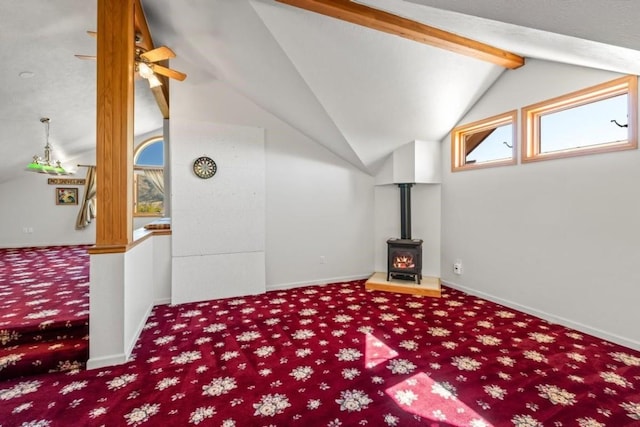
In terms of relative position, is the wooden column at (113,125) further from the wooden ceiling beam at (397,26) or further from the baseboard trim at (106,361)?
the wooden ceiling beam at (397,26)

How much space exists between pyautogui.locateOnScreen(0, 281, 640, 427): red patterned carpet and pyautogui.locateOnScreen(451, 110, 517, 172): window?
2.00 meters

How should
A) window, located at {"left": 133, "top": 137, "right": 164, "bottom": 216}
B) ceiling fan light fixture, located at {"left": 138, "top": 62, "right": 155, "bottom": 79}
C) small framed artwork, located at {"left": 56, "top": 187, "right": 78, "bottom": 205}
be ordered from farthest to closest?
1. window, located at {"left": 133, "top": 137, "right": 164, "bottom": 216}
2. small framed artwork, located at {"left": 56, "top": 187, "right": 78, "bottom": 205}
3. ceiling fan light fixture, located at {"left": 138, "top": 62, "right": 155, "bottom": 79}

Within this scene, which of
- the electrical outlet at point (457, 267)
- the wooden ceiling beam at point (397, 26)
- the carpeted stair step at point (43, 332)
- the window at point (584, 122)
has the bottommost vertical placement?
the carpeted stair step at point (43, 332)

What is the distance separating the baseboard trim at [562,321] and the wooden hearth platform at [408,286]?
451 mm

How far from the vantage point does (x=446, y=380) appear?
1955 millimetres

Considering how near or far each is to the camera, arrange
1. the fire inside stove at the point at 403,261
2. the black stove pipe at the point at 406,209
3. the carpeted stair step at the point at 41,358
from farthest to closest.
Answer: the black stove pipe at the point at 406,209 → the fire inside stove at the point at 403,261 → the carpeted stair step at the point at 41,358

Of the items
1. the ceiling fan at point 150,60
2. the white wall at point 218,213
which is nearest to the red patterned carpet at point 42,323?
the white wall at point 218,213

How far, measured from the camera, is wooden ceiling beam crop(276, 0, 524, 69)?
238 cm

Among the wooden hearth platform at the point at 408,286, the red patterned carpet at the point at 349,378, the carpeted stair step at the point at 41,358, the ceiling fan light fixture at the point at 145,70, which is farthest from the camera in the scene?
the wooden hearth platform at the point at 408,286

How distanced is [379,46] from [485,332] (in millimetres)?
3073

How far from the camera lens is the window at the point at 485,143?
3459 millimetres

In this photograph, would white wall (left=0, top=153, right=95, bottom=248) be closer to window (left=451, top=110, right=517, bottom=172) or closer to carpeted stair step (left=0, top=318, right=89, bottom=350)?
carpeted stair step (left=0, top=318, right=89, bottom=350)

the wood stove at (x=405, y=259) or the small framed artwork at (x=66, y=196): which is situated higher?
the small framed artwork at (x=66, y=196)

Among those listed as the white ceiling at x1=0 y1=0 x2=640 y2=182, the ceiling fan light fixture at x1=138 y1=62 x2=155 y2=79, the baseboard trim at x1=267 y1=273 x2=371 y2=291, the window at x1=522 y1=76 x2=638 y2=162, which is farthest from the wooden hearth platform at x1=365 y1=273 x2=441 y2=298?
the ceiling fan light fixture at x1=138 y1=62 x2=155 y2=79
